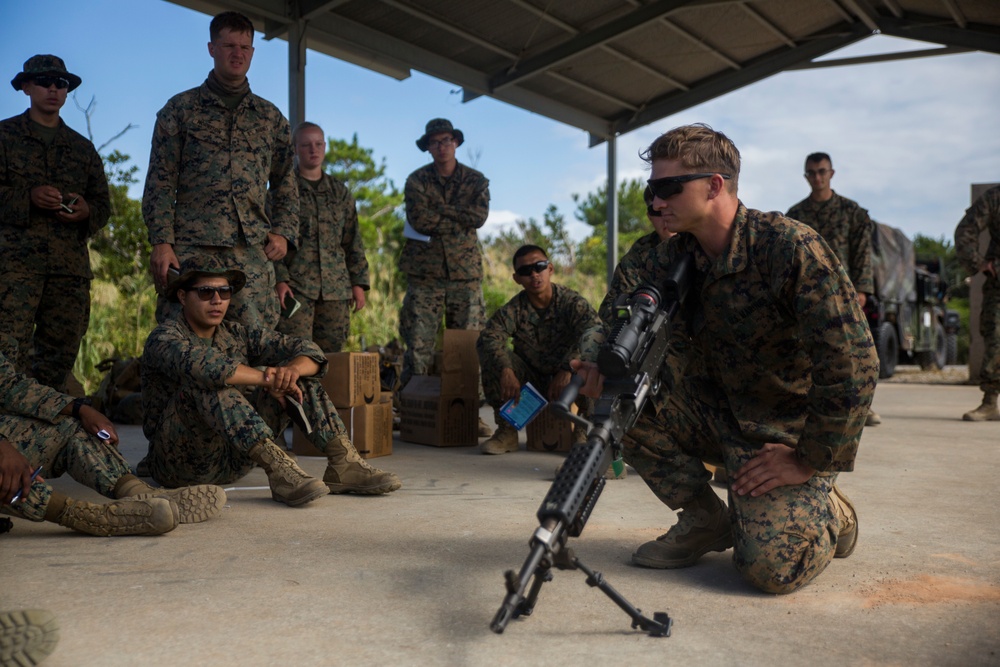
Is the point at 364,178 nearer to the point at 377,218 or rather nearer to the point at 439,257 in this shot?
the point at 377,218

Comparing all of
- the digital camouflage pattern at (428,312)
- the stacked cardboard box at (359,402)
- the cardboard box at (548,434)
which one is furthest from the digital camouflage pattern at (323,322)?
the cardboard box at (548,434)

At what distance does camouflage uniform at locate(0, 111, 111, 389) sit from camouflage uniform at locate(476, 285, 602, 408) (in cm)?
233

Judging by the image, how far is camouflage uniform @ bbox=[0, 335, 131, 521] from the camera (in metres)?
3.21

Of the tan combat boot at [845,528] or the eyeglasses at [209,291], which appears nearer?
the tan combat boot at [845,528]

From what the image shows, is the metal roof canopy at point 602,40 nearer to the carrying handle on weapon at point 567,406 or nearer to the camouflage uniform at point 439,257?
the camouflage uniform at point 439,257

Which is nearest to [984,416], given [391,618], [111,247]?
[391,618]

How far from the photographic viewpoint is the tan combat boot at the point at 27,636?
6.04 feet

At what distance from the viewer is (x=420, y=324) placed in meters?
6.50

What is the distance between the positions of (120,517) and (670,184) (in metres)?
2.14

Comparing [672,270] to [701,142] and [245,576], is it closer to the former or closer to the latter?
[701,142]

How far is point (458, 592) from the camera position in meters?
2.52

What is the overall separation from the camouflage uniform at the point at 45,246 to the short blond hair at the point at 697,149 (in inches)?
144

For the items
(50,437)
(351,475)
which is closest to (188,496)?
(50,437)

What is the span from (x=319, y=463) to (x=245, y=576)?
2313mm
